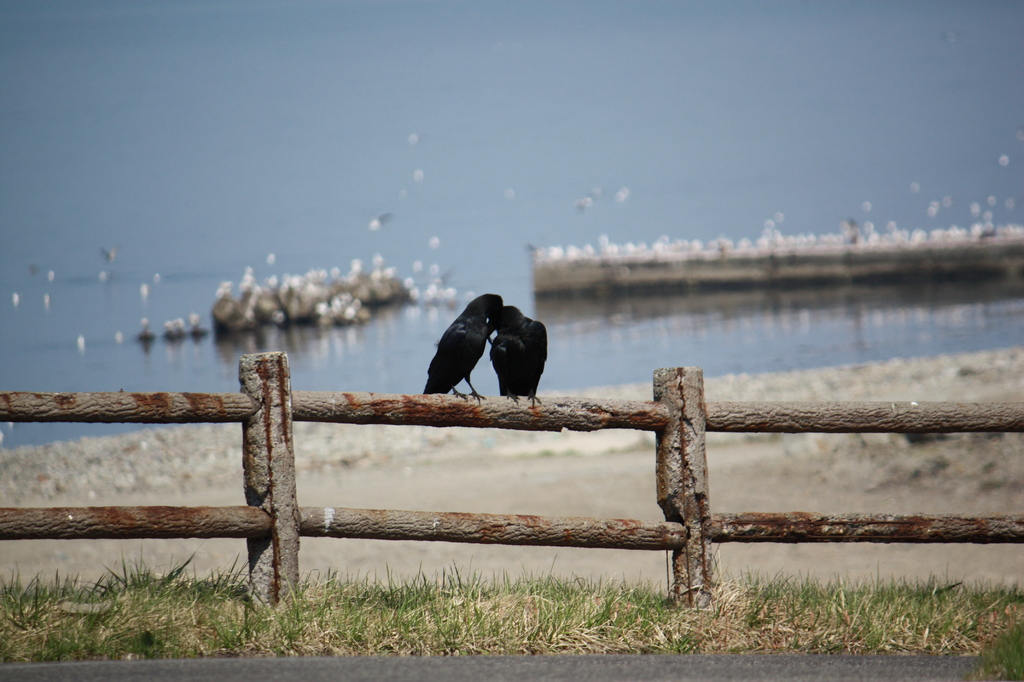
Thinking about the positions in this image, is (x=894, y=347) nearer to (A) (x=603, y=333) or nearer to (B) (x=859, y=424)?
(A) (x=603, y=333)

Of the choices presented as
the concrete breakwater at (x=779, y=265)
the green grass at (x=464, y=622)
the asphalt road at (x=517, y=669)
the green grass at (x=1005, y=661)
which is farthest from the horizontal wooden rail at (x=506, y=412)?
the concrete breakwater at (x=779, y=265)

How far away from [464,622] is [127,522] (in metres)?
1.41

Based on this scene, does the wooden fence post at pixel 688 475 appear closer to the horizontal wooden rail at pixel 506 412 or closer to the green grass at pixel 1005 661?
the horizontal wooden rail at pixel 506 412

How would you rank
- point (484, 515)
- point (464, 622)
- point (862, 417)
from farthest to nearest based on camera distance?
1. point (862, 417)
2. point (484, 515)
3. point (464, 622)

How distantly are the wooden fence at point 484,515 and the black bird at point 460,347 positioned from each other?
0.58m

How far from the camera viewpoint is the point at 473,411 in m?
3.79

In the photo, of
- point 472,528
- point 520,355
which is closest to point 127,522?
point 472,528

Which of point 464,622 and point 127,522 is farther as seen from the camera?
point 464,622

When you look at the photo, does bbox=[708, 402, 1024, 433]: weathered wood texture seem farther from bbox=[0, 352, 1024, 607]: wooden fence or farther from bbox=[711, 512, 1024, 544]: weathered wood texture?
bbox=[711, 512, 1024, 544]: weathered wood texture

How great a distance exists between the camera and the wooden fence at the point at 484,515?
3527 millimetres

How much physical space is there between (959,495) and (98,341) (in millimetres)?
42534

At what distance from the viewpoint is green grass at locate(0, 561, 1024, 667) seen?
11.4 feet

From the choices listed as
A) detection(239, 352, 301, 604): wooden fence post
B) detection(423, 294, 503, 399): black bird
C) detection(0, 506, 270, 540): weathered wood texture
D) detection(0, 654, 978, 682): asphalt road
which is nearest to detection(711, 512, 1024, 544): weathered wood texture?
detection(0, 654, 978, 682): asphalt road

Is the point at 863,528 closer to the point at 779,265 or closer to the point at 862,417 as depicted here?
the point at 862,417
